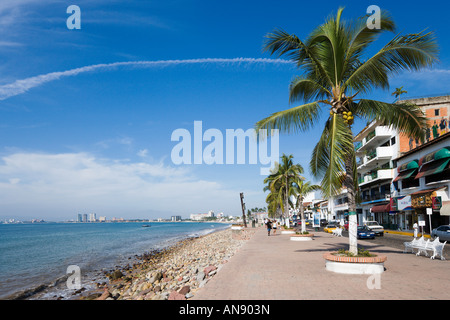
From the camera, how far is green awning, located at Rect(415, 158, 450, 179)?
88.5 ft

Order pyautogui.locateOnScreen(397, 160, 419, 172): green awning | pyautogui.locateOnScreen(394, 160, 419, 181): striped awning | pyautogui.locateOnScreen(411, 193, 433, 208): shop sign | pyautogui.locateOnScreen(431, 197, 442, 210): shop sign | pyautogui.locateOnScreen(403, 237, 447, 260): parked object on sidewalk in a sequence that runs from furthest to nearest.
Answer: pyautogui.locateOnScreen(394, 160, 419, 181): striped awning, pyautogui.locateOnScreen(397, 160, 419, 172): green awning, pyautogui.locateOnScreen(411, 193, 433, 208): shop sign, pyautogui.locateOnScreen(431, 197, 442, 210): shop sign, pyautogui.locateOnScreen(403, 237, 447, 260): parked object on sidewalk

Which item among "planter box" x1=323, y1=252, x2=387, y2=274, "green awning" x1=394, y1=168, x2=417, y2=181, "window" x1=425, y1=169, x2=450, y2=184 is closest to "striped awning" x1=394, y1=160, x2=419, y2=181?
"green awning" x1=394, y1=168, x2=417, y2=181

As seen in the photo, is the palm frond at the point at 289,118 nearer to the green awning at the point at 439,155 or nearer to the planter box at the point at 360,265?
the planter box at the point at 360,265

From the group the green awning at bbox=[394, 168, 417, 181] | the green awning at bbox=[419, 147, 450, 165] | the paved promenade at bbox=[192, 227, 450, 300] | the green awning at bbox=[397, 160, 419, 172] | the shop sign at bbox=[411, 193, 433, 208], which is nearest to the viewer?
the paved promenade at bbox=[192, 227, 450, 300]

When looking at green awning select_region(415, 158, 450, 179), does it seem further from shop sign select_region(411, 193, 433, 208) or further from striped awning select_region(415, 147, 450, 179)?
shop sign select_region(411, 193, 433, 208)

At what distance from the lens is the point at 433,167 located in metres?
29.3

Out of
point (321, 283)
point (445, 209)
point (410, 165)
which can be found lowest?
point (321, 283)

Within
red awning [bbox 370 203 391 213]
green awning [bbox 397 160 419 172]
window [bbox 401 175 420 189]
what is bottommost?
red awning [bbox 370 203 391 213]

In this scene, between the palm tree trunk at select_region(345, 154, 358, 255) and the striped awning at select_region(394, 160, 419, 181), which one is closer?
the palm tree trunk at select_region(345, 154, 358, 255)

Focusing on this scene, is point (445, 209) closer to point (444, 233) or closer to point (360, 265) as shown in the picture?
point (444, 233)

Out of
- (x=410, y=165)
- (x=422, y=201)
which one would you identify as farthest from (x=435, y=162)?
(x=410, y=165)

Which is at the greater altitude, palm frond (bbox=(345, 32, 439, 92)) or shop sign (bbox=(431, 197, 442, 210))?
palm frond (bbox=(345, 32, 439, 92))
